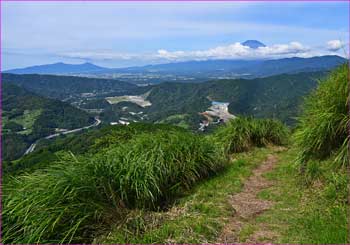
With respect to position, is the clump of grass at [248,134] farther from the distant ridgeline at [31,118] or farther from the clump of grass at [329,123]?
the distant ridgeline at [31,118]

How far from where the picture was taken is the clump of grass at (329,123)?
5.62 m

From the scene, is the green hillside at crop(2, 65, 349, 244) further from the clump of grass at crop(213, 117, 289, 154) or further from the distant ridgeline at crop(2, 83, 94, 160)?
the distant ridgeline at crop(2, 83, 94, 160)

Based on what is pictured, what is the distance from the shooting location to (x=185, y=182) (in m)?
6.14

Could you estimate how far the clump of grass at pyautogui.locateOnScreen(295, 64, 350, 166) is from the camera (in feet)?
18.5

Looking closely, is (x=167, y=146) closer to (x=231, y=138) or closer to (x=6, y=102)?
(x=231, y=138)

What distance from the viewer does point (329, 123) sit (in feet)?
18.7

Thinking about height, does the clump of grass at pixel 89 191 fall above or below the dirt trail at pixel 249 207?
above

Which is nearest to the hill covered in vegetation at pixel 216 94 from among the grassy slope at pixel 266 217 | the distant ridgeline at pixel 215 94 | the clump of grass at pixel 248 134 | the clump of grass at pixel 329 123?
the distant ridgeline at pixel 215 94

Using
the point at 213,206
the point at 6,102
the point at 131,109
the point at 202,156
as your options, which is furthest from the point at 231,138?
the point at 131,109

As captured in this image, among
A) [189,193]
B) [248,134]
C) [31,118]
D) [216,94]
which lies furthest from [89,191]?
[216,94]

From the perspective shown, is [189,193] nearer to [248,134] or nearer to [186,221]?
[186,221]

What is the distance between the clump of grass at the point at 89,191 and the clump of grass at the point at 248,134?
3031mm

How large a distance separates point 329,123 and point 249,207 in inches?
75.9

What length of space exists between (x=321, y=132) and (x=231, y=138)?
134 inches
